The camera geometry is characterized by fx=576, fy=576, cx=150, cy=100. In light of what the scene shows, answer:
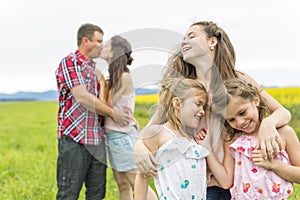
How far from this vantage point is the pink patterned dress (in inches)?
112

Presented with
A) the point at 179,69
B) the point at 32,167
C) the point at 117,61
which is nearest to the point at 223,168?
the point at 179,69

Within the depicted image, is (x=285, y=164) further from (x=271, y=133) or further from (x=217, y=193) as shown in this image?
(x=217, y=193)

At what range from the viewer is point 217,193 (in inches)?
119

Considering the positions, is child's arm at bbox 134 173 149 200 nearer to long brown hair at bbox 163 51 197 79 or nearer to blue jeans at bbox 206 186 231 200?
blue jeans at bbox 206 186 231 200

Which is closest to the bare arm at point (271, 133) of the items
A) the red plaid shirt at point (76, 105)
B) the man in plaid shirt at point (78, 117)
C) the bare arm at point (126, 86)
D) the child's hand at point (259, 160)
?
the child's hand at point (259, 160)

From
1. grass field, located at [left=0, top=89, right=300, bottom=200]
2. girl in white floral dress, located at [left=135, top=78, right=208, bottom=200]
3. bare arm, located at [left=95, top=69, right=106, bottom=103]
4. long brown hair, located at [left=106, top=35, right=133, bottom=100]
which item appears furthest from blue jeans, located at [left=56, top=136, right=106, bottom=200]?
girl in white floral dress, located at [left=135, top=78, right=208, bottom=200]

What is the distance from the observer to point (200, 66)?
298 cm

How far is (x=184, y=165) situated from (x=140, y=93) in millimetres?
697

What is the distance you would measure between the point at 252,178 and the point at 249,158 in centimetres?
10

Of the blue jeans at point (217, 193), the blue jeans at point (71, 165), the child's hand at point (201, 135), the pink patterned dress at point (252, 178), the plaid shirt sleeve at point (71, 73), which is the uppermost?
the plaid shirt sleeve at point (71, 73)

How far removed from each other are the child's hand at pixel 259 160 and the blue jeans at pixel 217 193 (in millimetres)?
290

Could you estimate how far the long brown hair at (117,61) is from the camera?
366 cm

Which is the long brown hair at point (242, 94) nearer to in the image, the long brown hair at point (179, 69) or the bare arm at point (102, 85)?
the long brown hair at point (179, 69)

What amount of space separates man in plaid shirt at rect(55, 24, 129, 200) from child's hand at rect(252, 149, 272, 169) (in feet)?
5.74
